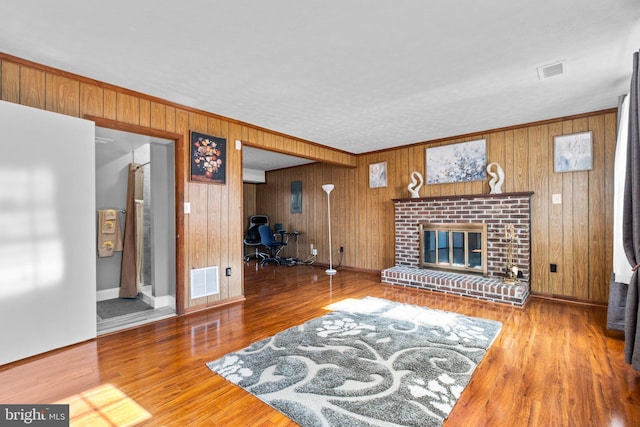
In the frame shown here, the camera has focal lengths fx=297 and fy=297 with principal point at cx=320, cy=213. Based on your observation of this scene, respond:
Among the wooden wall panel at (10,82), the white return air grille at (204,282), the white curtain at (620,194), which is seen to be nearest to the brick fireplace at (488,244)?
the white curtain at (620,194)

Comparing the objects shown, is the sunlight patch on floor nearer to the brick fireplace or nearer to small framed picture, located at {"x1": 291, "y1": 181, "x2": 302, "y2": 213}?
the brick fireplace

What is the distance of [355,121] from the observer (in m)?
3.97

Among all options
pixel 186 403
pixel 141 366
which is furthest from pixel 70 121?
pixel 186 403

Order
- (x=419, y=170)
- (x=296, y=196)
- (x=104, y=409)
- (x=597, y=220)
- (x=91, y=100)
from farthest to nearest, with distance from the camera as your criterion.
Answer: (x=296, y=196) → (x=419, y=170) → (x=597, y=220) → (x=91, y=100) → (x=104, y=409)

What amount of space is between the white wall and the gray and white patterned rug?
4.49 feet

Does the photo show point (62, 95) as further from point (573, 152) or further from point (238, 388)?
point (573, 152)

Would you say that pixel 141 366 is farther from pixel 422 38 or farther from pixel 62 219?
pixel 422 38

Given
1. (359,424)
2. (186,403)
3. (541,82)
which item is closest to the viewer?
(359,424)

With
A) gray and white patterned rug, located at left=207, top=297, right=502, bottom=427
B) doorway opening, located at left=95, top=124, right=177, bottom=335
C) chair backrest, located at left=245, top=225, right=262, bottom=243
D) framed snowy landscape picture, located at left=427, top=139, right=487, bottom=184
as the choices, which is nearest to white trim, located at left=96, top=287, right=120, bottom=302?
doorway opening, located at left=95, top=124, right=177, bottom=335

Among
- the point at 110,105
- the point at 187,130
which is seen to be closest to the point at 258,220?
the point at 187,130

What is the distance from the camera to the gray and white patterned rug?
167 centimetres

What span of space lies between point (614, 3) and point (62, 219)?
13.6 feet

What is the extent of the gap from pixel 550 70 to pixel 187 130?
3645 millimetres

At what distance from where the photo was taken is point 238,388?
1.90 m
